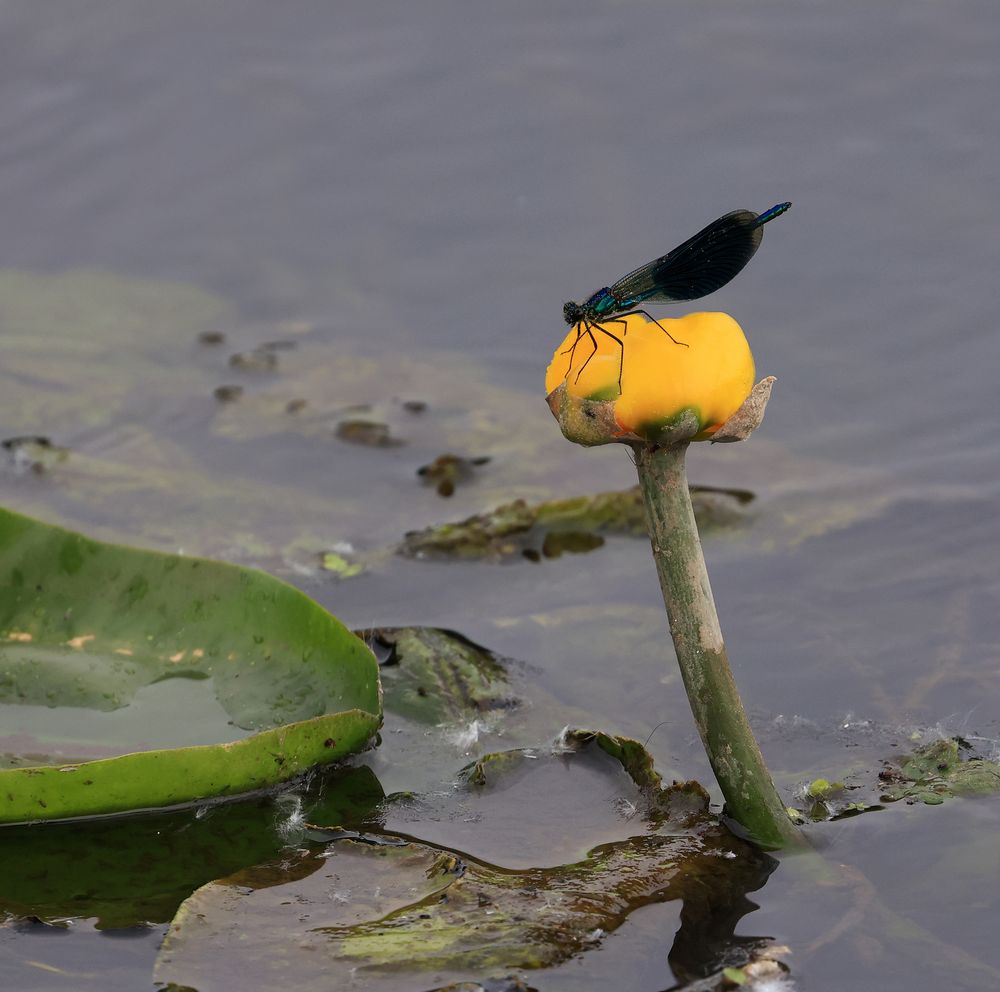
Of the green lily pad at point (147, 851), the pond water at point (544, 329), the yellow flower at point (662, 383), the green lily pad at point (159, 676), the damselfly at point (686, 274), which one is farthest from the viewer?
the pond water at point (544, 329)

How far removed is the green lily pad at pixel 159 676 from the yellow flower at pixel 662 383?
1.07 meters

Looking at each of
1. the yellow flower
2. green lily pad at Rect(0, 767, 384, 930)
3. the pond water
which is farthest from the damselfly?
green lily pad at Rect(0, 767, 384, 930)


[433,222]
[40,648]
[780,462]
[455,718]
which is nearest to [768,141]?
[433,222]

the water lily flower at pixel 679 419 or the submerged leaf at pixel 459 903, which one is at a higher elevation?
the water lily flower at pixel 679 419

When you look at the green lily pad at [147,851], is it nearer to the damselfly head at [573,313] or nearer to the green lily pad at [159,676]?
the green lily pad at [159,676]

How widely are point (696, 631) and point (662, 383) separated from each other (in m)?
0.50

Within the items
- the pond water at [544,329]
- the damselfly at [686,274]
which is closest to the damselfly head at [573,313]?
the damselfly at [686,274]

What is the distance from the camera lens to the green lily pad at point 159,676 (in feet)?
9.77

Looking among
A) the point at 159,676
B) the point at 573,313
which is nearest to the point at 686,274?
the point at 573,313

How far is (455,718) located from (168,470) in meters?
2.35

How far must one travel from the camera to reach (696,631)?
99.2 inches

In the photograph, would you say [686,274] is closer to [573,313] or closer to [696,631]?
[573,313]

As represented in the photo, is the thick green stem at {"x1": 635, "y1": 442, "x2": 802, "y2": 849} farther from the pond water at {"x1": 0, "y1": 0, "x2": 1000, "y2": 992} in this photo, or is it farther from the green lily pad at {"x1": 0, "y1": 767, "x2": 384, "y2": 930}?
the green lily pad at {"x1": 0, "y1": 767, "x2": 384, "y2": 930}

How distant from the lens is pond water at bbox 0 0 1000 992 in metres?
3.54
